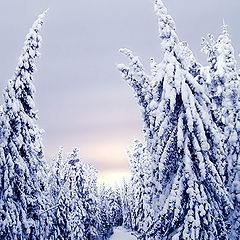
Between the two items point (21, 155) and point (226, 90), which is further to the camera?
point (226, 90)

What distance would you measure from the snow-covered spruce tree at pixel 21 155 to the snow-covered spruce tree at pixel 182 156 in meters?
6.85

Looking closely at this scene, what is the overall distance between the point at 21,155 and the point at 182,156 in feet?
29.0

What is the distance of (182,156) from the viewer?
13.2m

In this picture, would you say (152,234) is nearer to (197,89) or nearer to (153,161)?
(153,161)

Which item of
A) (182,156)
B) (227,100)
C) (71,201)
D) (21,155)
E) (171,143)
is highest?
(227,100)

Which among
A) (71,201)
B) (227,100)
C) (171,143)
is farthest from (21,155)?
(71,201)

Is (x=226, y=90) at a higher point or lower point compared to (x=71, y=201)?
higher

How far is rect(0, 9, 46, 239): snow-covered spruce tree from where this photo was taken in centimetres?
1628

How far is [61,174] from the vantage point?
1618 inches

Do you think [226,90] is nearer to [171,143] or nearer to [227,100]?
[227,100]

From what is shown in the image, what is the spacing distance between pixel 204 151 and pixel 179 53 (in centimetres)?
410

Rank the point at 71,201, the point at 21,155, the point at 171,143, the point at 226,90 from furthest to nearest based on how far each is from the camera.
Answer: the point at 71,201
the point at 226,90
the point at 21,155
the point at 171,143

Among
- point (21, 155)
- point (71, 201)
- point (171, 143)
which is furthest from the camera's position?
point (71, 201)

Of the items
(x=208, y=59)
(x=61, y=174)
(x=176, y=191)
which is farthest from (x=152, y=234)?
(x=61, y=174)
